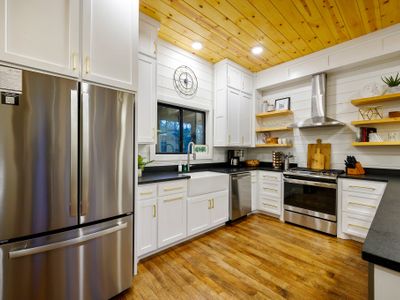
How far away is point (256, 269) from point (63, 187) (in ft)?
6.48

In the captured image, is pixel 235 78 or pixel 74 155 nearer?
pixel 74 155

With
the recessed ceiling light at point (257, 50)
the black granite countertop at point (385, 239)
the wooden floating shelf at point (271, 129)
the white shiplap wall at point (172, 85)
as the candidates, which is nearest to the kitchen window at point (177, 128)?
the white shiplap wall at point (172, 85)

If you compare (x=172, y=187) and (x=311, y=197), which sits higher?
(x=172, y=187)

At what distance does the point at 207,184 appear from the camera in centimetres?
287

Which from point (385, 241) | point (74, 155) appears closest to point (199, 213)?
point (74, 155)

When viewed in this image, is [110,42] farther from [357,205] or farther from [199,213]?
[357,205]

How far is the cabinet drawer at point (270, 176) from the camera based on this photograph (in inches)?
138

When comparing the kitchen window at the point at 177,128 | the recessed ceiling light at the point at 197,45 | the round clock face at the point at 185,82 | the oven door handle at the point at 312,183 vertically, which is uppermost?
the recessed ceiling light at the point at 197,45

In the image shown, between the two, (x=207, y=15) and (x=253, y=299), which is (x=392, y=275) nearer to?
(x=253, y=299)

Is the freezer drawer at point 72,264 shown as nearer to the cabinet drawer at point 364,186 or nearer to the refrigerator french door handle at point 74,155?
the refrigerator french door handle at point 74,155

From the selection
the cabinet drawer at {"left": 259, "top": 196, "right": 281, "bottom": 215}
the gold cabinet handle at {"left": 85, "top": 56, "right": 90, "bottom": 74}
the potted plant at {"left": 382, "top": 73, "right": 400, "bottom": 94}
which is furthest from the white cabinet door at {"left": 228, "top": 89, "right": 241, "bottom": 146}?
the gold cabinet handle at {"left": 85, "top": 56, "right": 90, "bottom": 74}

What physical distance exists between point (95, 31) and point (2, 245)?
1.60 meters

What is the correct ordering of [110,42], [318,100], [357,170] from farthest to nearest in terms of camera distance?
[318,100] → [357,170] → [110,42]

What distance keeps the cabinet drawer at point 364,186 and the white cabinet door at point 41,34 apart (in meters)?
3.37
